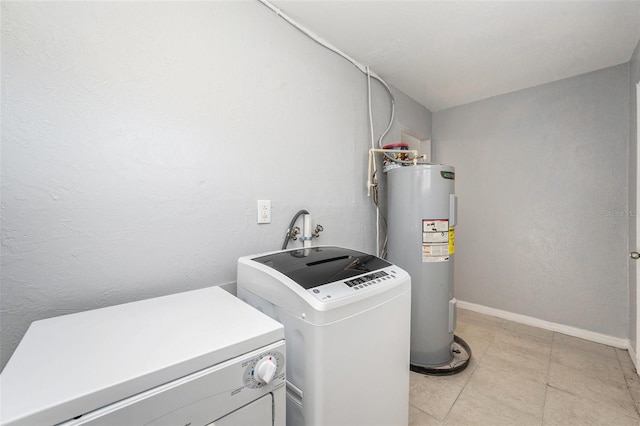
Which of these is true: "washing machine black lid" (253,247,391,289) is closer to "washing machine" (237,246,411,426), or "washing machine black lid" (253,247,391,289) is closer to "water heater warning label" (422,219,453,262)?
"washing machine" (237,246,411,426)

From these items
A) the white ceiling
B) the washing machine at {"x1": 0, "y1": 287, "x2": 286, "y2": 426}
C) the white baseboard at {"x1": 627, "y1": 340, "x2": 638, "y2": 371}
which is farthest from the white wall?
the white baseboard at {"x1": 627, "y1": 340, "x2": 638, "y2": 371}

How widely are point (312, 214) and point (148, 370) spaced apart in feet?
4.18

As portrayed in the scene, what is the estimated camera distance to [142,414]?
0.53m

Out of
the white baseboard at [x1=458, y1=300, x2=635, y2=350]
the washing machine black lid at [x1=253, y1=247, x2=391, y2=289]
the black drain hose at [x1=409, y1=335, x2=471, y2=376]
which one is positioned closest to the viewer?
the washing machine black lid at [x1=253, y1=247, x2=391, y2=289]

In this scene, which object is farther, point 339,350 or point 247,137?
point 247,137

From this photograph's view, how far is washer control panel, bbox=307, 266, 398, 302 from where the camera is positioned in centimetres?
90

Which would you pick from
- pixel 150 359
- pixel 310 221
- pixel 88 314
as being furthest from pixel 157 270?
pixel 310 221

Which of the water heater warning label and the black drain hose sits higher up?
the water heater warning label

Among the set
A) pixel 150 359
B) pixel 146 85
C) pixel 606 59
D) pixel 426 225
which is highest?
pixel 606 59

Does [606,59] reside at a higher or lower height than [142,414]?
higher

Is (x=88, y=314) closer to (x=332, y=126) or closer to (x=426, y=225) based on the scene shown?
(x=332, y=126)

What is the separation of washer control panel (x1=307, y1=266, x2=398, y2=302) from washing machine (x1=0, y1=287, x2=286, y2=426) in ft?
0.66

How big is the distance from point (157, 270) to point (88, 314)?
0.89 feet

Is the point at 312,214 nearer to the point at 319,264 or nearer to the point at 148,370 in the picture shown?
the point at 319,264
